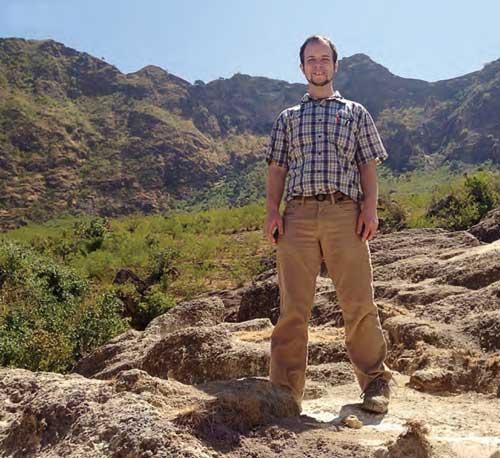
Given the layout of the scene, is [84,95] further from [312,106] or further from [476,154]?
[312,106]

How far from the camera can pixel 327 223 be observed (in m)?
3.43

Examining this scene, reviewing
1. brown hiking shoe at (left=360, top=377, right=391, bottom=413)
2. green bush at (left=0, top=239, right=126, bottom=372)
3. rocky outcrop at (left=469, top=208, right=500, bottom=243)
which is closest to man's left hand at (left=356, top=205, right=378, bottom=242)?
brown hiking shoe at (left=360, top=377, right=391, bottom=413)

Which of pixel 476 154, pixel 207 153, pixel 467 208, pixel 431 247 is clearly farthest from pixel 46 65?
pixel 431 247

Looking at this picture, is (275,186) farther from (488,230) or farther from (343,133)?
(488,230)

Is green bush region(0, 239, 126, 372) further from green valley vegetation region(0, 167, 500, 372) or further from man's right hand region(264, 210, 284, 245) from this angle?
man's right hand region(264, 210, 284, 245)

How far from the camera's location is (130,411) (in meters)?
2.45

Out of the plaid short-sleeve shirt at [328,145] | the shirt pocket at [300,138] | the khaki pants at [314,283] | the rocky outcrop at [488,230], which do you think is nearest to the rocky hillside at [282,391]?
the khaki pants at [314,283]

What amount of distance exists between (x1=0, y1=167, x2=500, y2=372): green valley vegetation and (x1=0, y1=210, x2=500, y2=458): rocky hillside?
7082mm

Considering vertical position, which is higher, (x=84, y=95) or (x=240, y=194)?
(x=84, y=95)

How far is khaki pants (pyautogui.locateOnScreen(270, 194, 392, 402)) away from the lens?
11.3ft

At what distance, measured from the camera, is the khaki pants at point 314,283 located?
11.3 feet

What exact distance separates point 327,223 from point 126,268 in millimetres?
24813

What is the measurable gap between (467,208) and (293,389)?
18.7 metres

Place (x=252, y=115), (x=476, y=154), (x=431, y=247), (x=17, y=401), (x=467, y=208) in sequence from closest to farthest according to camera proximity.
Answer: (x=17, y=401), (x=431, y=247), (x=467, y=208), (x=476, y=154), (x=252, y=115)
